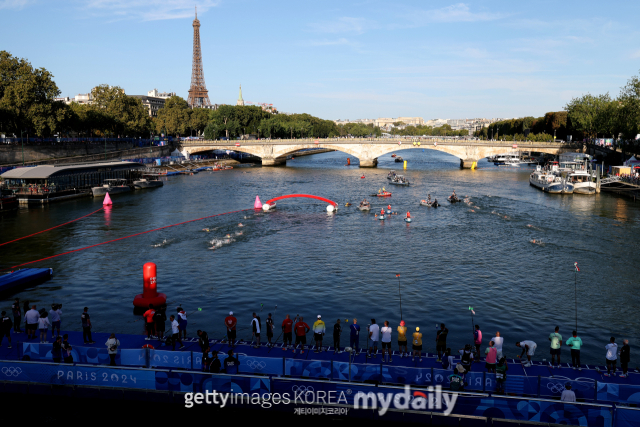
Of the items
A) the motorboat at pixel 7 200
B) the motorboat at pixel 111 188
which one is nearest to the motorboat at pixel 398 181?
the motorboat at pixel 111 188

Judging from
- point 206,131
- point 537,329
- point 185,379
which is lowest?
point 537,329

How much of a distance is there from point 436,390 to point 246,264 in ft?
97.6

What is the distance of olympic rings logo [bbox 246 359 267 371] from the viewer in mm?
19516

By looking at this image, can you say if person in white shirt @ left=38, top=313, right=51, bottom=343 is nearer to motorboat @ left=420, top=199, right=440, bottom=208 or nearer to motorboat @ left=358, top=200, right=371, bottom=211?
motorboat @ left=358, top=200, right=371, bottom=211

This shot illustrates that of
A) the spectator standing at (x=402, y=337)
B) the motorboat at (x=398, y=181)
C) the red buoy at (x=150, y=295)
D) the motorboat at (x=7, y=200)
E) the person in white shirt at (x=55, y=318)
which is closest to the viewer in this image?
the spectator standing at (x=402, y=337)

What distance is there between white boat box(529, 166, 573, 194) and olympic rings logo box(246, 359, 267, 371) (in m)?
87.5

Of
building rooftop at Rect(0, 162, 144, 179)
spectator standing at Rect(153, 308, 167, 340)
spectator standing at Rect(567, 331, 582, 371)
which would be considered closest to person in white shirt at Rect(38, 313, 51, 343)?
spectator standing at Rect(153, 308, 167, 340)

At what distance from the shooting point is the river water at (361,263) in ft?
107

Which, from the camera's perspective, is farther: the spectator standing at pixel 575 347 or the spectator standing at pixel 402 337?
the spectator standing at pixel 402 337

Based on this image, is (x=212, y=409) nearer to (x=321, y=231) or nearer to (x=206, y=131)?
(x=321, y=231)

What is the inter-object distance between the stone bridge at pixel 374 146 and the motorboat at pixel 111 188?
2370 inches

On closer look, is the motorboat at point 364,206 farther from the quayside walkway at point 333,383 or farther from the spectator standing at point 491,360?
the spectator standing at point 491,360

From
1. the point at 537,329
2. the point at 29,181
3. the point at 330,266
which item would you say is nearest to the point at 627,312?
the point at 537,329

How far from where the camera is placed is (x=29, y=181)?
82688mm
